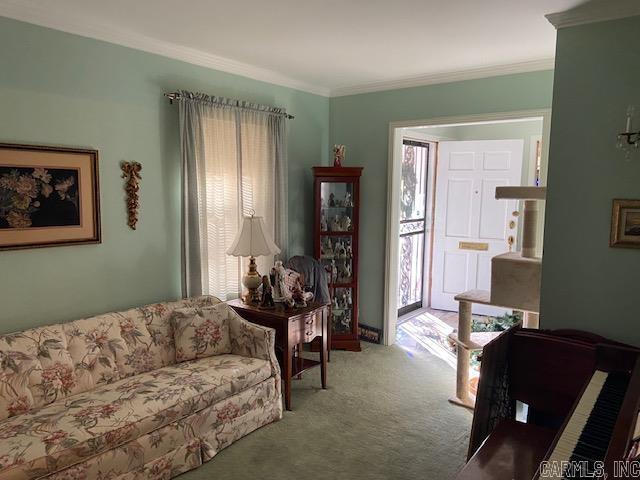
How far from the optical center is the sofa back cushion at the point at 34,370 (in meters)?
2.33

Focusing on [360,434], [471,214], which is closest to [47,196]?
[360,434]

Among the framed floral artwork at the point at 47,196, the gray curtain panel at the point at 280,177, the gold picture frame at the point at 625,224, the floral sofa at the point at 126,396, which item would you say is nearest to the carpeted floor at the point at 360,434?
the floral sofa at the point at 126,396

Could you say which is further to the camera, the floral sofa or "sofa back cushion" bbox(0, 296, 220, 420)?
"sofa back cushion" bbox(0, 296, 220, 420)

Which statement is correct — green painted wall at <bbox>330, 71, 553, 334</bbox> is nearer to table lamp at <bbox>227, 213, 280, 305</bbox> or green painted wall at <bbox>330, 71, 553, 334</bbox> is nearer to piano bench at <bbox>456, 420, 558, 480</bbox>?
table lamp at <bbox>227, 213, 280, 305</bbox>

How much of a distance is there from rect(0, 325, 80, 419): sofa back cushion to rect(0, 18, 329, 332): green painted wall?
21 cm

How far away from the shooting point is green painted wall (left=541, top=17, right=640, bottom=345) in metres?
2.43

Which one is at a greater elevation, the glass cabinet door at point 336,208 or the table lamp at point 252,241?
the glass cabinet door at point 336,208

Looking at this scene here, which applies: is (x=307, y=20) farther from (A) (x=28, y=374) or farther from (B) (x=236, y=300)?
(A) (x=28, y=374)

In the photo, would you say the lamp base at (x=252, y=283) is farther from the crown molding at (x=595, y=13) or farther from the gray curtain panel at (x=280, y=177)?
the crown molding at (x=595, y=13)

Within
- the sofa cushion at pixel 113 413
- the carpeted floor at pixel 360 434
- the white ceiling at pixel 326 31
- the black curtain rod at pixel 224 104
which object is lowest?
the carpeted floor at pixel 360 434

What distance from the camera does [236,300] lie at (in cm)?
369

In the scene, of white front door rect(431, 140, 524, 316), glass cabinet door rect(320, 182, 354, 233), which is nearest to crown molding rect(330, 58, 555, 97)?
glass cabinet door rect(320, 182, 354, 233)

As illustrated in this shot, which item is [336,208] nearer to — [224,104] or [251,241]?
[251,241]

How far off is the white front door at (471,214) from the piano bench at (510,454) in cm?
340
